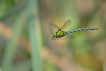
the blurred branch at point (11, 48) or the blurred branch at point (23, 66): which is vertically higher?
the blurred branch at point (11, 48)

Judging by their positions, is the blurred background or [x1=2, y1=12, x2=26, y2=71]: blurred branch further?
the blurred background

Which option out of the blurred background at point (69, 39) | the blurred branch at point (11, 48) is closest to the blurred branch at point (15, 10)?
the blurred branch at point (11, 48)

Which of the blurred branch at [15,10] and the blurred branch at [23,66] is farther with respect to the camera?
the blurred branch at [23,66]

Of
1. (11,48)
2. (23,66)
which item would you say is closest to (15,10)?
(11,48)

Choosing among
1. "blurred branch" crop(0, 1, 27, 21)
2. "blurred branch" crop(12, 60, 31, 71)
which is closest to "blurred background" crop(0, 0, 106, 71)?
"blurred branch" crop(12, 60, 31, 71)

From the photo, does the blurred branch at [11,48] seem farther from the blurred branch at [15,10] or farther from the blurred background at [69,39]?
the blurred background at [69,39]

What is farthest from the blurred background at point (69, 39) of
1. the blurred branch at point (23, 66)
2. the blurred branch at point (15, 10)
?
the blurred branch at point (15, 10)

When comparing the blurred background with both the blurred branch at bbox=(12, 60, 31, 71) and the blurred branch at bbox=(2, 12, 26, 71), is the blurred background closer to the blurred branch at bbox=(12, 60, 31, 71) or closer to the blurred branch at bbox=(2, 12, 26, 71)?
the blurred branch at bbox=(12, 60, 31, 71)

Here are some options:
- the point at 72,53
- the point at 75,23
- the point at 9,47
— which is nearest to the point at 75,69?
the point at 72,53

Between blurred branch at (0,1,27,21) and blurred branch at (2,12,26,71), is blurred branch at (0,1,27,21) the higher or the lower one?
the higher one

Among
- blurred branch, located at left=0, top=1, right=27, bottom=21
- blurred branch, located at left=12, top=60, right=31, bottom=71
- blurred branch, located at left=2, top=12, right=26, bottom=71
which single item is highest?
blurred branch, located at left=0, top=1, right=27, bottom=21

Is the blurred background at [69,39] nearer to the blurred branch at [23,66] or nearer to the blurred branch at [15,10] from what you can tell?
the blurred branch at [23,66]

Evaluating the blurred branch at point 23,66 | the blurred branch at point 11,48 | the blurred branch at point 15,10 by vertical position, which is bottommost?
the blurred branch at point 23,66
